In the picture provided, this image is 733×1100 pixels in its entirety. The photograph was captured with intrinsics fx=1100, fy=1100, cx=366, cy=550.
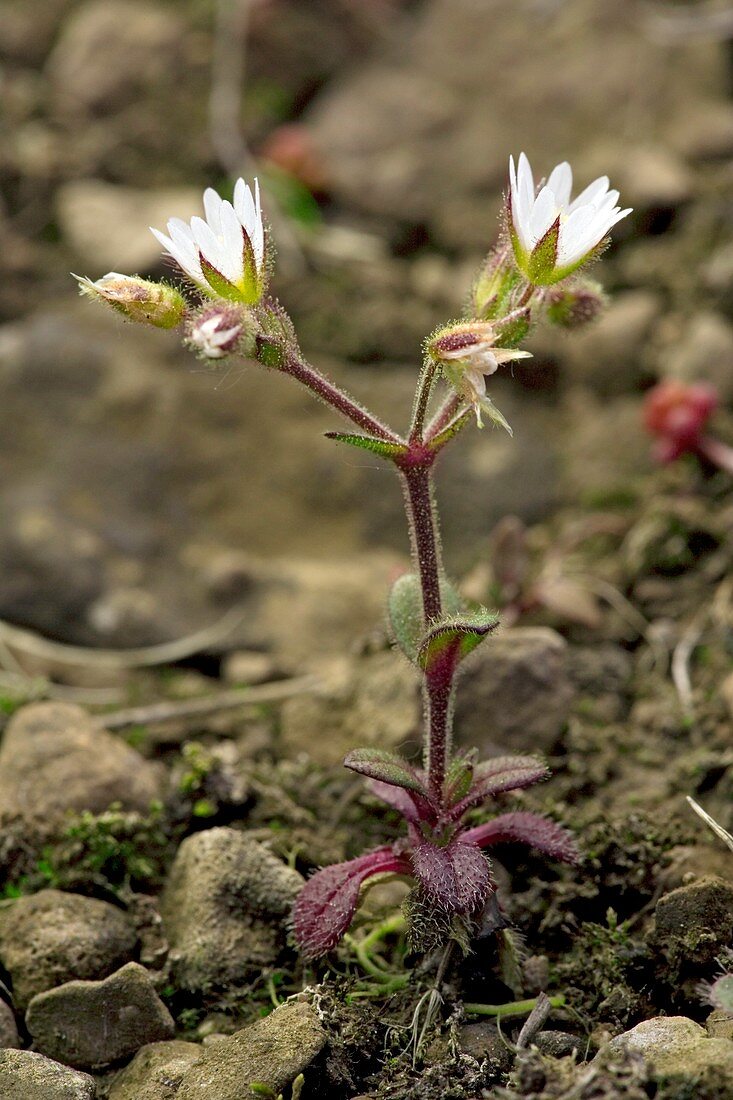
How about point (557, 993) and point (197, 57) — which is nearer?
point (557, 993)

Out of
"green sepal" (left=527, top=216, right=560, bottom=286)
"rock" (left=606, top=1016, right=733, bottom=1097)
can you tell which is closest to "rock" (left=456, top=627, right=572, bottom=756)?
"rock" (left=606, top=1016, right=733, bottom=1097)

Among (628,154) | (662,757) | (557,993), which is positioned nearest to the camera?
(557,993)

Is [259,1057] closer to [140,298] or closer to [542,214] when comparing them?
[140,298]

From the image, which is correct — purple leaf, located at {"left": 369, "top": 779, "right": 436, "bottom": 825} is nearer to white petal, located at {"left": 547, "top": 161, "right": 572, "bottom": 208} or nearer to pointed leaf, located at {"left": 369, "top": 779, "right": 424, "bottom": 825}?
pointed leaf, located at {"left": 369, "top": 779, "right": 424, "bottom": 825}

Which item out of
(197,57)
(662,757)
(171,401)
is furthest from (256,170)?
(662,757)

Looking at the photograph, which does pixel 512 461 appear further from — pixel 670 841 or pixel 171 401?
pixel 670 841

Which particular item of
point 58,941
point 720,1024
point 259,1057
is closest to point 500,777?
point 720,1024
